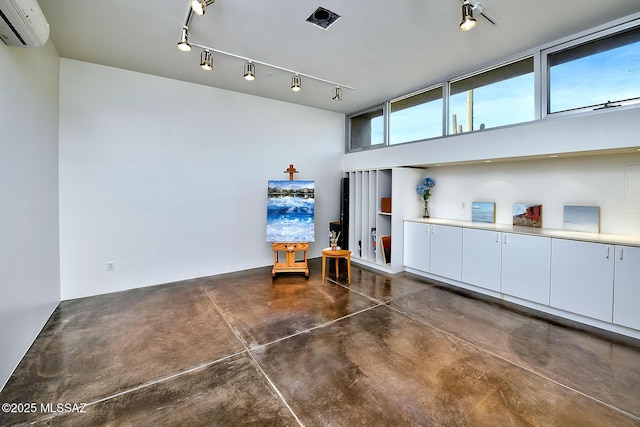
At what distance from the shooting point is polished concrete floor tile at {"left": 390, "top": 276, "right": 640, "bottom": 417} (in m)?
2.00

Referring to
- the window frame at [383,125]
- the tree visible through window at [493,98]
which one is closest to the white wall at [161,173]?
the window frame at [383,125]

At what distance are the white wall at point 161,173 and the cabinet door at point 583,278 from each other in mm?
4198

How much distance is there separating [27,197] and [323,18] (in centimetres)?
332

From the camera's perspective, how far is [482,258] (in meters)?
3.70

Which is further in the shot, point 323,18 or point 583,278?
point 583,278

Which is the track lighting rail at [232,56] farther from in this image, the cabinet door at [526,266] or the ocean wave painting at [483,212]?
the cabinet door at [526,266]

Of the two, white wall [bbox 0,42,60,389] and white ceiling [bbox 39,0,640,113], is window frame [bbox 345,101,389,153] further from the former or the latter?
white wall [bbox 0,42,60,389]

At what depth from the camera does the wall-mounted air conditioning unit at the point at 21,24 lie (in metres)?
1.73

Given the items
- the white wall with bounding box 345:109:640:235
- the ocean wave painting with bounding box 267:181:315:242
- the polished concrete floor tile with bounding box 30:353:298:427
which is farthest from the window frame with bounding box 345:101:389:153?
the polished concrete floor tile with bounding box 30:353:298:427

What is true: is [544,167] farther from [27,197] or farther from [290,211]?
[27,197]

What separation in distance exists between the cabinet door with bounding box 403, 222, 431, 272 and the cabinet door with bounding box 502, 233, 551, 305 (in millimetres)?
1117

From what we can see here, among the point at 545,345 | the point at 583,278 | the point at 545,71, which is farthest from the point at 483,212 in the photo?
the point at 545,345

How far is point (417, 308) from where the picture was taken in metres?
3.33

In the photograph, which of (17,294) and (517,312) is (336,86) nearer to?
(517,312)
